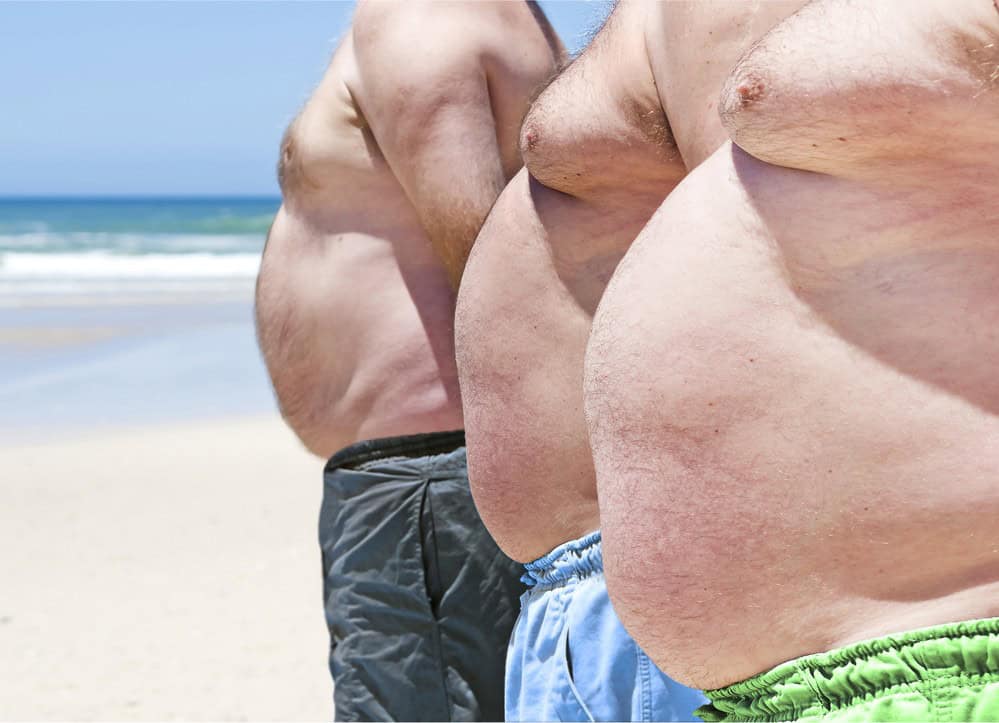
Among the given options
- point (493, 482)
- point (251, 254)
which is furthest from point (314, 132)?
point (251, 254)

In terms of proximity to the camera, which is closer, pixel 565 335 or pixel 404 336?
pixel 565 335

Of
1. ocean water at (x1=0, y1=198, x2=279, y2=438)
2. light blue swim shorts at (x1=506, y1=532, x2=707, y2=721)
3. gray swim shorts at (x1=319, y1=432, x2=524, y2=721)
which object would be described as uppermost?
light blue swim shorts at (x1=506, y1=532, x2=707, y2=721)

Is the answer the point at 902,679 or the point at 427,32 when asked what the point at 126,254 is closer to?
the point at 427,32

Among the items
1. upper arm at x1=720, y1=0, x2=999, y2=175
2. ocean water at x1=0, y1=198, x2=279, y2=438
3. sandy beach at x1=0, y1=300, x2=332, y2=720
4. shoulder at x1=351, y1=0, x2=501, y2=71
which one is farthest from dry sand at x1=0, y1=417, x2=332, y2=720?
upper arm at x1=720, y1=0, x2=999, y2=175

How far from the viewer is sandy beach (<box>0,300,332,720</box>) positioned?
3775mm

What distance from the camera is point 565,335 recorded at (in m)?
1.52

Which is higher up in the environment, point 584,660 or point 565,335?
point 565,335

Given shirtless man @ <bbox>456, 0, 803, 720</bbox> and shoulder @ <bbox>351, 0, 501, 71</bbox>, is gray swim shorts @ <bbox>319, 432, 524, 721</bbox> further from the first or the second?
shoulder @ <bbox>351, 0, 501, 71</bbox>

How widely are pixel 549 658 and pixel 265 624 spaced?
274 centimetres

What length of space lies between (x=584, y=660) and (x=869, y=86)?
853 millimetres

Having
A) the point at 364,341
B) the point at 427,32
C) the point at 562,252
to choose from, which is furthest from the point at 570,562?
the point at 427,32

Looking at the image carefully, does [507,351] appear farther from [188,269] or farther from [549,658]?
[188,269]

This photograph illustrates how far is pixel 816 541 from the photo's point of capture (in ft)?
3.56

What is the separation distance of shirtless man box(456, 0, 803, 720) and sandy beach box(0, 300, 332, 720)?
2160 mm
